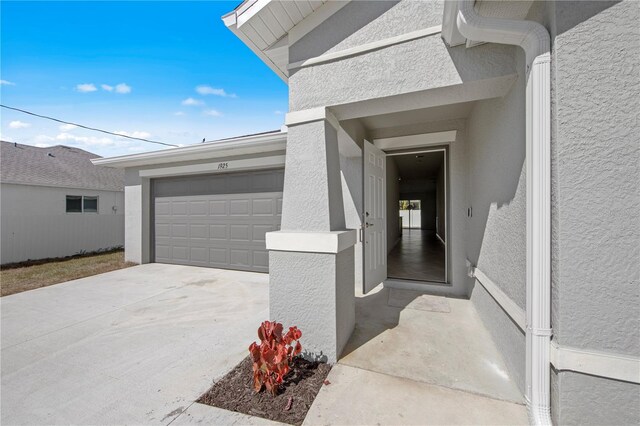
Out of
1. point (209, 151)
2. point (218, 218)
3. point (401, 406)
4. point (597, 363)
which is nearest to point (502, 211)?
point (597, 363)

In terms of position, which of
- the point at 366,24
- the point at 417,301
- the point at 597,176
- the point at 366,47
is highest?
the point at 366,24

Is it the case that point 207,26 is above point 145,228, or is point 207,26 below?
above

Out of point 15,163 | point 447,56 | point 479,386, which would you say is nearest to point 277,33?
point 447,56

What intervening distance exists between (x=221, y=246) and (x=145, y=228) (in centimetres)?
261

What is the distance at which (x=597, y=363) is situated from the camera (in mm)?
1467

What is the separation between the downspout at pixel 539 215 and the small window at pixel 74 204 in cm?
1335

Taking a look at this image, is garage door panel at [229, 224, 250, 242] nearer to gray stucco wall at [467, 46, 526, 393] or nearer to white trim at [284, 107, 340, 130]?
white trim at [284, 107, 340, 130]

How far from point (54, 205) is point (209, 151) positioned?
7.81 m

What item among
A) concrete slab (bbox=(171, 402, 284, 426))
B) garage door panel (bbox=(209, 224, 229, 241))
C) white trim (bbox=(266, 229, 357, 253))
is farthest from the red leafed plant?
garage door panel (bbox=(209, 224, 229, 241))

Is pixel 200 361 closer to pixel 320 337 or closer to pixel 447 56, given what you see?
pixel 320 337

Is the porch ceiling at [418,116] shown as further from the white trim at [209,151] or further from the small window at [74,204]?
the small window at [74,204]

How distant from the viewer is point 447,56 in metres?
2.20

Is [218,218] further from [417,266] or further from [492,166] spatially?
[492,166]

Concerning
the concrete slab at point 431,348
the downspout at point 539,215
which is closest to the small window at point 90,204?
the concrete slab at point 431,348
